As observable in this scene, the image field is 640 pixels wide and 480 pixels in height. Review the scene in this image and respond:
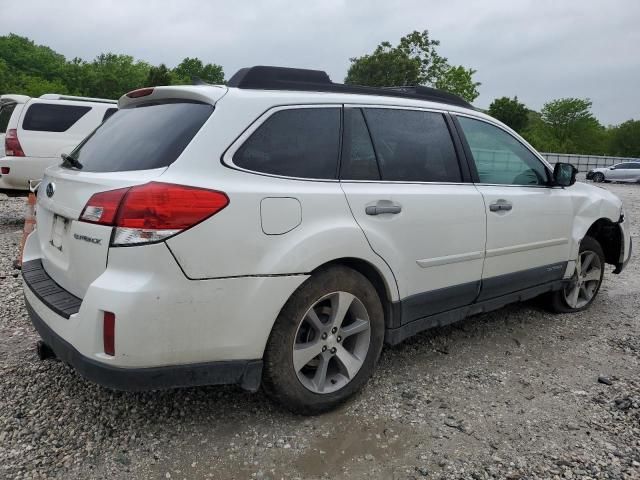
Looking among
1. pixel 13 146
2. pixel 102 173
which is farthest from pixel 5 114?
pixel 102 173

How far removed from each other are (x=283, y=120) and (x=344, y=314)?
3.39ft

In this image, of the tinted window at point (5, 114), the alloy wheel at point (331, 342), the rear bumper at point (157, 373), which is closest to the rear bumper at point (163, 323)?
the rear bumper at point (157, 373)

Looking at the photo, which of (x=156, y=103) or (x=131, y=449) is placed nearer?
(x=131, y=449)

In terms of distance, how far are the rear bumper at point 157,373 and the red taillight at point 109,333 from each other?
75mm

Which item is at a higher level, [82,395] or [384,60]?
[384,60]

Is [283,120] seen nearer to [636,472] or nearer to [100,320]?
[100,320]

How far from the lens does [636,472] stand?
240 cm

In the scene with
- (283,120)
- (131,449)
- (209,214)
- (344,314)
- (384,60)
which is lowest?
(131,449)

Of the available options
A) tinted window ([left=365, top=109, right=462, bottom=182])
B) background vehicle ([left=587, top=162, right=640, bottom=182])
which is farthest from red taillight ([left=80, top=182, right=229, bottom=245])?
background vehicle ([left=587, top=162, right=640, bottom=182])

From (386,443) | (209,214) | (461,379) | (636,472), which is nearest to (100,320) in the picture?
(209,214)

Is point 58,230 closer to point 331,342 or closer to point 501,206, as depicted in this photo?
point 331,342

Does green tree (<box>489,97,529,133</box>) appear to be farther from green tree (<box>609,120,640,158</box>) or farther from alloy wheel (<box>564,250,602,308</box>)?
alloy wheel (<box>564,250,602,308</box>)

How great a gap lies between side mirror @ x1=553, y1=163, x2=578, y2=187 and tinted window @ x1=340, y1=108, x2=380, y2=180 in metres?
1.98

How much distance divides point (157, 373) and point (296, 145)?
4.11 feet
